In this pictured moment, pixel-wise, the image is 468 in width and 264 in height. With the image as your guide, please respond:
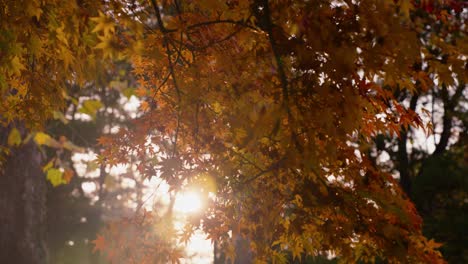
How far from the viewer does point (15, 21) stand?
3623mm

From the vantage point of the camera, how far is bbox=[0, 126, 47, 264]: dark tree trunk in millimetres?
9766

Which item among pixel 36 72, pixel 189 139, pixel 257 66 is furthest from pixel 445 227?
pixel 36 72

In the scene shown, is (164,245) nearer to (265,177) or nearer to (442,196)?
(265,177)

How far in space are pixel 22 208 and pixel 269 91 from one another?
8.43 metres

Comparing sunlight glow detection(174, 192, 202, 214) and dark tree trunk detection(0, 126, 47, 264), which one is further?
dark tree trunk detection(0, 126, 47, 264)

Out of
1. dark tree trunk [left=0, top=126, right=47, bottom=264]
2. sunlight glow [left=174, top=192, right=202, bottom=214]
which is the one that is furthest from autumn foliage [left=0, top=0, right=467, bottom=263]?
dark tree trunk [left=0, top=126, right=47, bottom=264]

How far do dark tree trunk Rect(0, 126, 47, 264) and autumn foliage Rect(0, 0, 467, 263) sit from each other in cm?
535

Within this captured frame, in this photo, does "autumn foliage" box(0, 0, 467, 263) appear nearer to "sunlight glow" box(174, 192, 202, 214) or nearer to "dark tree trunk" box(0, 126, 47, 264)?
"sunlight glow" box(174, 192, 202, 214)

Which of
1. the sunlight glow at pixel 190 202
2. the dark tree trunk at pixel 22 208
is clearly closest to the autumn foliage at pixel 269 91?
the sunlight glow at pixel 190 202

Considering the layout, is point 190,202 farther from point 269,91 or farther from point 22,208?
point 22,208

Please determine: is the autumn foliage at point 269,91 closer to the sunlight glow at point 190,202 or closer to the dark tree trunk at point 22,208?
the sunlight glow at point 190,202

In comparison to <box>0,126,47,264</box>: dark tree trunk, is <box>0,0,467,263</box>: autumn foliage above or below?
below

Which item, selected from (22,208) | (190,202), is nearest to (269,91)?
(190,202)

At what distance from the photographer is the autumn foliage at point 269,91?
9.20 ft
